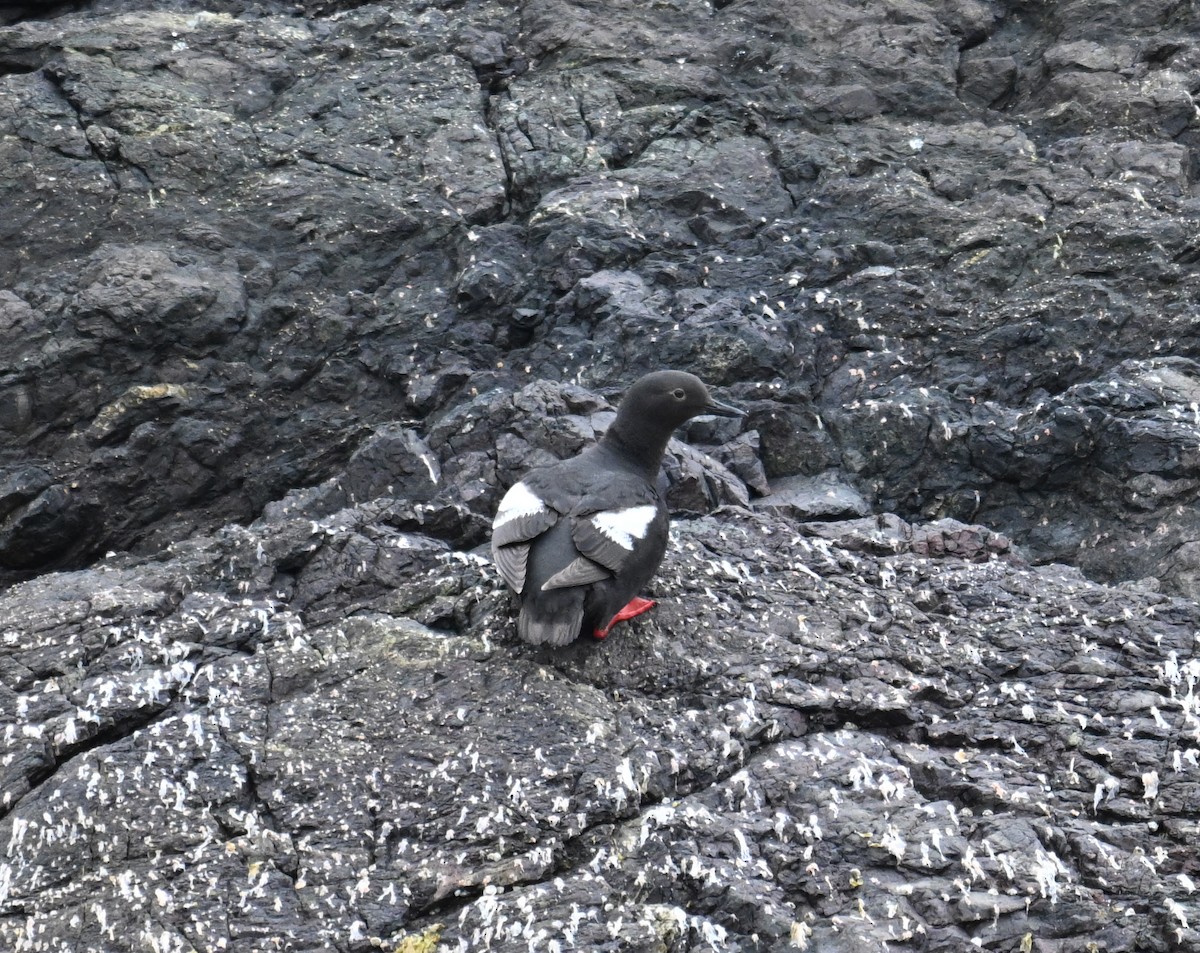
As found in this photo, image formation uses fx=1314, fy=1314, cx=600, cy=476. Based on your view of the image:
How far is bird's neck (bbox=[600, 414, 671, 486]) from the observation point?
6.79 meters


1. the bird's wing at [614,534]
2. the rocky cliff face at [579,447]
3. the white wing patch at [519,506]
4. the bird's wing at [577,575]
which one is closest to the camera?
the rocky cliff face at [579,447]

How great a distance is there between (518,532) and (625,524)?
0.50 meters

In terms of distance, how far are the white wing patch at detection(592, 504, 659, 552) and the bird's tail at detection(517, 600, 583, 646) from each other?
0.38 meters

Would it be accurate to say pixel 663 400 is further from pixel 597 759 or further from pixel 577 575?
pixel 597 759

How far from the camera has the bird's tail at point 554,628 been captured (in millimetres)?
5762

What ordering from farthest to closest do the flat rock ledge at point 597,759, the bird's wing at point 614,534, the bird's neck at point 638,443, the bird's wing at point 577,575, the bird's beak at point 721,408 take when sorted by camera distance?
the bird's beak at point 721,408 < the bird's neck at point 638,443 < the bird's wing at point 614,534 < the bird's wing at point 577,575 < the flat rock ledge at point 597,759

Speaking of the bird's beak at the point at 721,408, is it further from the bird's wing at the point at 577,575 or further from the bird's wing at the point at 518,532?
the bird's wing at the point at 577,575

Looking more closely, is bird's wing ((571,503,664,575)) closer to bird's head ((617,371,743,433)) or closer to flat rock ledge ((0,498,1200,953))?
flat rock ledge ((0,498,1200,953))

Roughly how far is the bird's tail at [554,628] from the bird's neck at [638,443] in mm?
1197

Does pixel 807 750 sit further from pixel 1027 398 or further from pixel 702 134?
pixel 702 134

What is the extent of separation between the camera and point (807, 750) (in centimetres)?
564

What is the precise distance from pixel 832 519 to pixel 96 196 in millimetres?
5633

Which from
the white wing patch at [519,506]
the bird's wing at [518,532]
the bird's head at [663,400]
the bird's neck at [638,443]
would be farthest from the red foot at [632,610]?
the bird's head at [663,400]

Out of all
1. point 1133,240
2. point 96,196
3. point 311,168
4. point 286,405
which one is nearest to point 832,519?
point 1133,240
